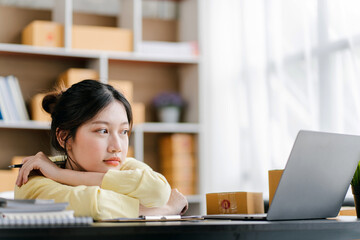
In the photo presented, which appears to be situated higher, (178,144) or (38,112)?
(38,112)

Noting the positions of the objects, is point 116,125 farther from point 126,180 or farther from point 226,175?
point 226,175

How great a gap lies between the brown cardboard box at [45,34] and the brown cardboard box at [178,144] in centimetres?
95

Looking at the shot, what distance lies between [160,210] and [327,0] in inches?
65.1

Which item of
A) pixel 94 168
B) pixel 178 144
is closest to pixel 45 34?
pixel 178 144

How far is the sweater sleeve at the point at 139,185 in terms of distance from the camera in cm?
139

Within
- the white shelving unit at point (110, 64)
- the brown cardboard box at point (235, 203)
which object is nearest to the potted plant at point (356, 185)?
the brown cardboard box at point (235, 203)

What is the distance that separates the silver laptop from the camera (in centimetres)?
126

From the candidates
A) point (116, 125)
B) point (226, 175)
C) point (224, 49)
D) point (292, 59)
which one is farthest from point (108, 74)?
point (116, 125)

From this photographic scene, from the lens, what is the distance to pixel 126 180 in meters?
1.39

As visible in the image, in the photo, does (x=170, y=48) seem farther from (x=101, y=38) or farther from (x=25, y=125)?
(x=25, y=125)

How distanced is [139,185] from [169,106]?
2.54 metres

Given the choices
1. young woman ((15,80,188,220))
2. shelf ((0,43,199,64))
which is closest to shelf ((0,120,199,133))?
shelf ((0,43,199,64))

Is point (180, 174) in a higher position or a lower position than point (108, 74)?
lower

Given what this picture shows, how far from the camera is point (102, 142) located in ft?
4.95
